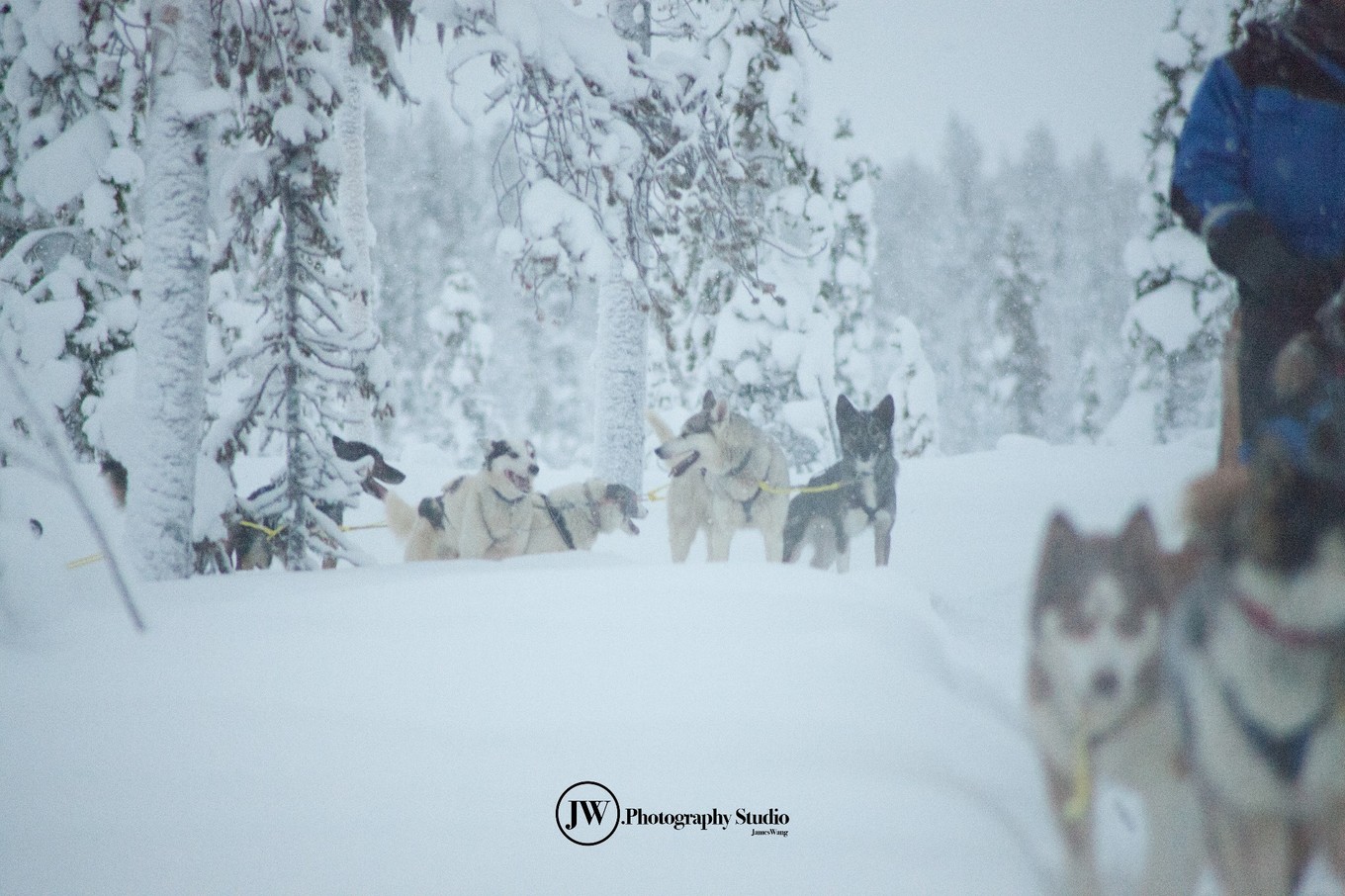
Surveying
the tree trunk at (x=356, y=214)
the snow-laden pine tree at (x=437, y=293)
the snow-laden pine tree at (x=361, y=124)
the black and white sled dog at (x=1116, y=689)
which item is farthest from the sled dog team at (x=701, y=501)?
the snow-laden pine tree at (x=437, y=293)

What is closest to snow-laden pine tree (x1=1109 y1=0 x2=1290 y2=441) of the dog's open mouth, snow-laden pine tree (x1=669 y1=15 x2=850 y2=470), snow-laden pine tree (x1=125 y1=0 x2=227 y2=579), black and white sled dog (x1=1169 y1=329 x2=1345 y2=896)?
black and white sled dog (x1=1169 y1=329 x2=1345 y2=896)

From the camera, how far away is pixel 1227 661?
3.31 ft

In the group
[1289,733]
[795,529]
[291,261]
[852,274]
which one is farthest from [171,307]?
[852,274]

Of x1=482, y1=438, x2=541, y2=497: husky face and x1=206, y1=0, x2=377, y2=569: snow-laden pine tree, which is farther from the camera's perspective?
x1=482, y1=438, x2=541, y2=497: husky face

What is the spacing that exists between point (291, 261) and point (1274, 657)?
4387mm

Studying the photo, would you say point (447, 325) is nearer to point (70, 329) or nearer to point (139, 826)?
point (70, 329)

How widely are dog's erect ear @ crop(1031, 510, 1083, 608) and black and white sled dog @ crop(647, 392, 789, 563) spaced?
288 cm

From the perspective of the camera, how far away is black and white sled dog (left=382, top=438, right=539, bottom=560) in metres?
4.03

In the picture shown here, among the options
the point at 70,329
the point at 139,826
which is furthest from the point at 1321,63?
the point at 70,329

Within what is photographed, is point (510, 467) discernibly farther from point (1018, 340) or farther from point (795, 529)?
point (1018, 340)

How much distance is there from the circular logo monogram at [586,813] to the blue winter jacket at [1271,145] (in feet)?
5.12

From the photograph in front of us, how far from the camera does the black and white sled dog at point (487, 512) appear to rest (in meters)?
4.03

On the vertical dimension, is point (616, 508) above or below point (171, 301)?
below

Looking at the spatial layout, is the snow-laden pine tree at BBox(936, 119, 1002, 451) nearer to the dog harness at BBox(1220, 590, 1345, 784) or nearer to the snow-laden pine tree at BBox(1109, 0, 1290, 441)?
the snow-laden pine tree at BBox(1109, 0, 1290, 441)
